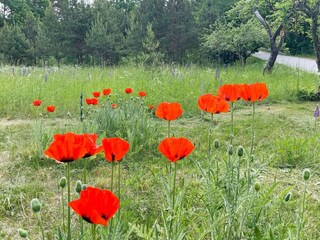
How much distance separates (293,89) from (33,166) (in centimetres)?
595

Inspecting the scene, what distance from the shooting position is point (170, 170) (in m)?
1.40

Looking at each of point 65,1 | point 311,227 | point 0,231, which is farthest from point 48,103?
point 65,1

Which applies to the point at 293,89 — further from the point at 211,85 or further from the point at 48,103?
the point at 48,103

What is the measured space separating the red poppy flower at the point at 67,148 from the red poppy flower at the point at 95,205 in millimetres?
183

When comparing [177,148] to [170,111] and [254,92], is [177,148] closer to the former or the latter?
[170,111]

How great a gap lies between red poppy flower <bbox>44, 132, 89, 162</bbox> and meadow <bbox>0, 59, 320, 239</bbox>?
0.23 metres

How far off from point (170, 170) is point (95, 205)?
0.70 m

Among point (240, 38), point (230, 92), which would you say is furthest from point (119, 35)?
point (230, 92)

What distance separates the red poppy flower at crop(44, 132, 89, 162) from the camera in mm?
886

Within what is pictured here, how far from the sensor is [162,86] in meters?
6.43

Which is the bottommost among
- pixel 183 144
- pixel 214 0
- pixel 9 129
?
pixel 9 129

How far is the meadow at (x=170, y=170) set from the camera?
1.40 meters

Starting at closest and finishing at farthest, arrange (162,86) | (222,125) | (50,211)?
(50,211), (222,125), (162,86)

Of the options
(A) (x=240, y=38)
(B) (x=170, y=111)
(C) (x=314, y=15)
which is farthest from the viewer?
(A) (x=240, y=38)
